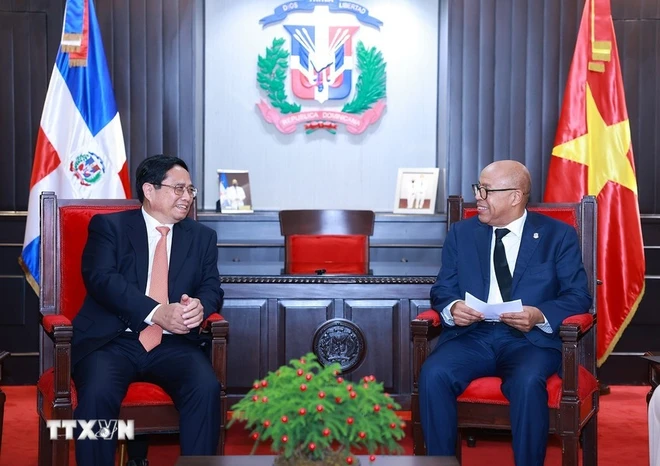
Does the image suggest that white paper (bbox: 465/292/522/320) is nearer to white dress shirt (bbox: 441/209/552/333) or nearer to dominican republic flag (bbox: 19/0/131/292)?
white dress shirt (bbox: 441/209/552/333)

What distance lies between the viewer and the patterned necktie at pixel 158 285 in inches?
126

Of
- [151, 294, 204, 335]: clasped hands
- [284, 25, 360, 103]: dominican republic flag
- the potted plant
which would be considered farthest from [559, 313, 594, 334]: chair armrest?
[284, 25, 360, 103]: dominican republic flag

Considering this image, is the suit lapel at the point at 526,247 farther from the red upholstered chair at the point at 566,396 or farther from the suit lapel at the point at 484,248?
the red upholstered chair at the point at 566,396

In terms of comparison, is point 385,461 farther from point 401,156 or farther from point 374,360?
point 401,156

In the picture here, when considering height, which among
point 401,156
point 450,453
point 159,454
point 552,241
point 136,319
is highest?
point 401,156

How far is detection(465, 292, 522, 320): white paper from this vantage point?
3213 mm

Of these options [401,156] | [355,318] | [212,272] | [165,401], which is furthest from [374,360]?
[401,156]

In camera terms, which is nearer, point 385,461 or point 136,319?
point 385,461

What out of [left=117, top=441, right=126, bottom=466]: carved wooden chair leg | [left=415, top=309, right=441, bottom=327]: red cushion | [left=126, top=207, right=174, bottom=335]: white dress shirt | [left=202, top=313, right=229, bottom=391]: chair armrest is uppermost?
[left=126, top=207, right=174, bottom=335]: white dress shirt

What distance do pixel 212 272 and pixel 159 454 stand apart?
0.95 metres

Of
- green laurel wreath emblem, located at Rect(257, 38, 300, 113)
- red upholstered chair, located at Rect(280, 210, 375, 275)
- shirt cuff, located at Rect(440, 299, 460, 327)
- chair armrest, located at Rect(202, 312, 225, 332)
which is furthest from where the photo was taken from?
green laurel wreath emblem, located at Rect(257, 38, 300, 113)

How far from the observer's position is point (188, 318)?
10.4ft

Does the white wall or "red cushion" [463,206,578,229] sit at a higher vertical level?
the white wall

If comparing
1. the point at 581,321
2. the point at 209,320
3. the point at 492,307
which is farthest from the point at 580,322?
the point at 209,320
